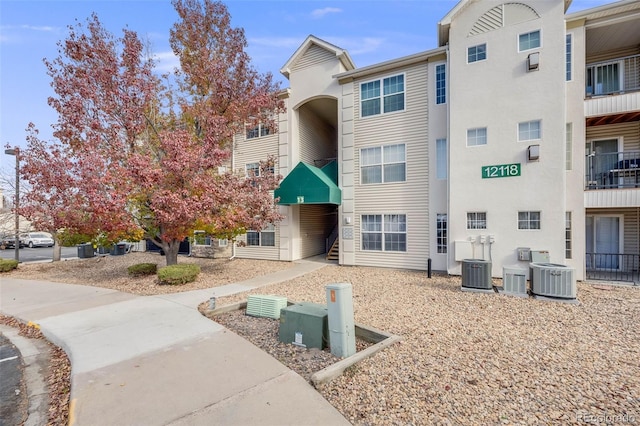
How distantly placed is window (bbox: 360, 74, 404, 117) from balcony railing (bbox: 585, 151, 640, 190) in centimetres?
732

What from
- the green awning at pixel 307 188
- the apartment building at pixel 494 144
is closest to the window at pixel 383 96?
the apartment building at pixel 494 144

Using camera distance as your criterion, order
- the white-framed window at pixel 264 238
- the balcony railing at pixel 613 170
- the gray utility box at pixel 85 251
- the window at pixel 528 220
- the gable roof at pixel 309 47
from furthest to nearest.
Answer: the gray utility box at pixel 85 251
the white-framed window at pixel 264 238
the gable roof at pixel 309 47
the balcony railing at pixel 613 170
the window at pixel 528 220

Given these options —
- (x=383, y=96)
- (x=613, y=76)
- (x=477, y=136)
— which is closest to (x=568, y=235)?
(x=477, y=136)

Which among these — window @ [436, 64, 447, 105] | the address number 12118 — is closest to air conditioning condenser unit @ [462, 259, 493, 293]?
the address number 12118

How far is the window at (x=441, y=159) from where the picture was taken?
11401 mm

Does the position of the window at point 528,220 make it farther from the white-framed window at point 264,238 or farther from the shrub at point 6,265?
the shrub at point 6,265

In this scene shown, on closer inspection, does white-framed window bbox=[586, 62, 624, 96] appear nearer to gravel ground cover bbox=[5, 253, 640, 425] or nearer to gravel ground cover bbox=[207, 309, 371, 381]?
gravel ground cover bbox=[5, 253, 640, 425]

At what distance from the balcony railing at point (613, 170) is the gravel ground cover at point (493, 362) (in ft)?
13.2

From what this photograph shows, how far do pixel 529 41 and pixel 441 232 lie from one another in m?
7.31

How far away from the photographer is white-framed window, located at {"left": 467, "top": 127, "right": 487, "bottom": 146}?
10.4 m

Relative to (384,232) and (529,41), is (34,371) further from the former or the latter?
(529,41)

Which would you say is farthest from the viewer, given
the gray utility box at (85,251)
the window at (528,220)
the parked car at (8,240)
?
the gray utility box at (85,251)

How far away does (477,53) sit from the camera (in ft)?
34.5

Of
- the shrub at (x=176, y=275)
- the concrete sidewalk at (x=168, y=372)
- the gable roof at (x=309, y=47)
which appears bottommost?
the concrete sidewalk at (x=168, y=372)
